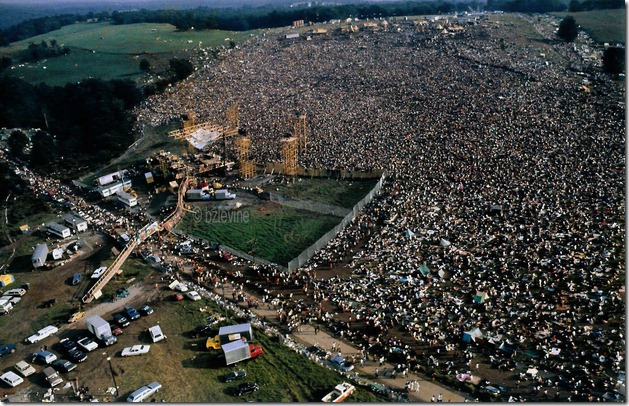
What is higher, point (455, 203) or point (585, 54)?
point (585, 54)

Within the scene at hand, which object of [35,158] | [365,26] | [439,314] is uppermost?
[365,26]

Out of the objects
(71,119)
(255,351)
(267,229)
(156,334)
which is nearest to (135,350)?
(156,334)

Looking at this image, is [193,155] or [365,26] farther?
[365,26]

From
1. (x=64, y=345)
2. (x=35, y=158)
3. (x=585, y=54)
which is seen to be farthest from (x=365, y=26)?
(x=64, y=345)

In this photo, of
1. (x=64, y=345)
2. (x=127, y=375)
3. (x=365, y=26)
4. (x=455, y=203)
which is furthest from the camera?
(x=365, y=26)

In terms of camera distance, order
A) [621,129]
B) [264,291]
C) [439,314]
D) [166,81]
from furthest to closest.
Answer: [166,81] < [621,129] < [264,291] < [439,314]

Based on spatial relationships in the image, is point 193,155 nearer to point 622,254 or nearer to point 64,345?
point 64,345

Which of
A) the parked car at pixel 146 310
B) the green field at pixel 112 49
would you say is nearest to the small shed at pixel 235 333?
the parked car at pixel 146 310

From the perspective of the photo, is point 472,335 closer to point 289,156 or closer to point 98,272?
point 98,272
